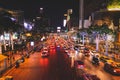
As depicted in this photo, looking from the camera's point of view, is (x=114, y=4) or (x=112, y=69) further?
(x=114, y=4)

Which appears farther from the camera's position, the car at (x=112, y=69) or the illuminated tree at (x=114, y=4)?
the illuminated tree at (x=114, y=4)

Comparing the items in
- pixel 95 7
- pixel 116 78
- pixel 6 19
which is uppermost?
pixel 95 7

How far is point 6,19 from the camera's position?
49562 mm

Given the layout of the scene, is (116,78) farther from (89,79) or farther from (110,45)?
(110,45)

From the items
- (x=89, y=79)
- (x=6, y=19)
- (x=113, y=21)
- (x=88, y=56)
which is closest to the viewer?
(x=89, y=79)

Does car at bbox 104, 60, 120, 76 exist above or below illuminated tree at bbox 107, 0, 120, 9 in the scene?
below

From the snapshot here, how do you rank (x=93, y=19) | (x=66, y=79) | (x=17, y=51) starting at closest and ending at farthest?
(x=66, y=79) < (x=17, y=51) < (x=93, y=19)

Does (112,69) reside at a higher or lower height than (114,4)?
lower

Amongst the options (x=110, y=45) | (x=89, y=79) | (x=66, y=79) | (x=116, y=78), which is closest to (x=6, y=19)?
(x=66, y=79)

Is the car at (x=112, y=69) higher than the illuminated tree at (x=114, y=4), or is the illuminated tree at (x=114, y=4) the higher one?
the illuminated tree at (x=114, y=4)

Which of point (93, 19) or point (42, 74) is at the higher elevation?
point (93, 19)

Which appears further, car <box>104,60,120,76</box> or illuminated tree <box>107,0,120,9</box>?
illuminated tree <box>107,0,120,9</box>

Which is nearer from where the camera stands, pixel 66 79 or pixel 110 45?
pixel 66 79

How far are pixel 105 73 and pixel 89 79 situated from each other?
13.8 m
